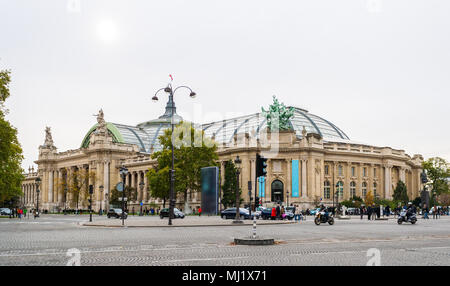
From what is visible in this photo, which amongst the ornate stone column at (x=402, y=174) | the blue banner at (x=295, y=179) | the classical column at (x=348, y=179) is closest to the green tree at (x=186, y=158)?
the blue banner at (x=295, y=179)

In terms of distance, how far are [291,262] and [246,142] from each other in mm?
81027

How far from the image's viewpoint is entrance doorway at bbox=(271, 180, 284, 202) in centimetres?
9350

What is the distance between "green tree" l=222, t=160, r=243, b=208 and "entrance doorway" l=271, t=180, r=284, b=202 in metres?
7.22

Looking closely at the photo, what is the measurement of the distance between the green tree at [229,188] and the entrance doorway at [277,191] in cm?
722

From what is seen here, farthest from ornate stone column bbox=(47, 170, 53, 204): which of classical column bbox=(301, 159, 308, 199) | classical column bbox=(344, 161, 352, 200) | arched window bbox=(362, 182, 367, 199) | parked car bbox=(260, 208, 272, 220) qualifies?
parked car bbox=(260, 208, 272, 220)

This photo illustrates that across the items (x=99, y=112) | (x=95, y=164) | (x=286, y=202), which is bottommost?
(x=286, y=202)

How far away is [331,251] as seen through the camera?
56.7ft

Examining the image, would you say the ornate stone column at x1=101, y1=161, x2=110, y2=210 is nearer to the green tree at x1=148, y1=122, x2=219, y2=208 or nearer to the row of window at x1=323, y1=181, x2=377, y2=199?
the green tree at x1=148, y1=122, x2=219, y2=208

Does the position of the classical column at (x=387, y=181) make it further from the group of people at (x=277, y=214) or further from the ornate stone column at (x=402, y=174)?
the group of people at (x=277, y=214)

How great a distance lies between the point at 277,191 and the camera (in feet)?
308

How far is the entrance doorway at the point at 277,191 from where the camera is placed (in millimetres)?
93500
